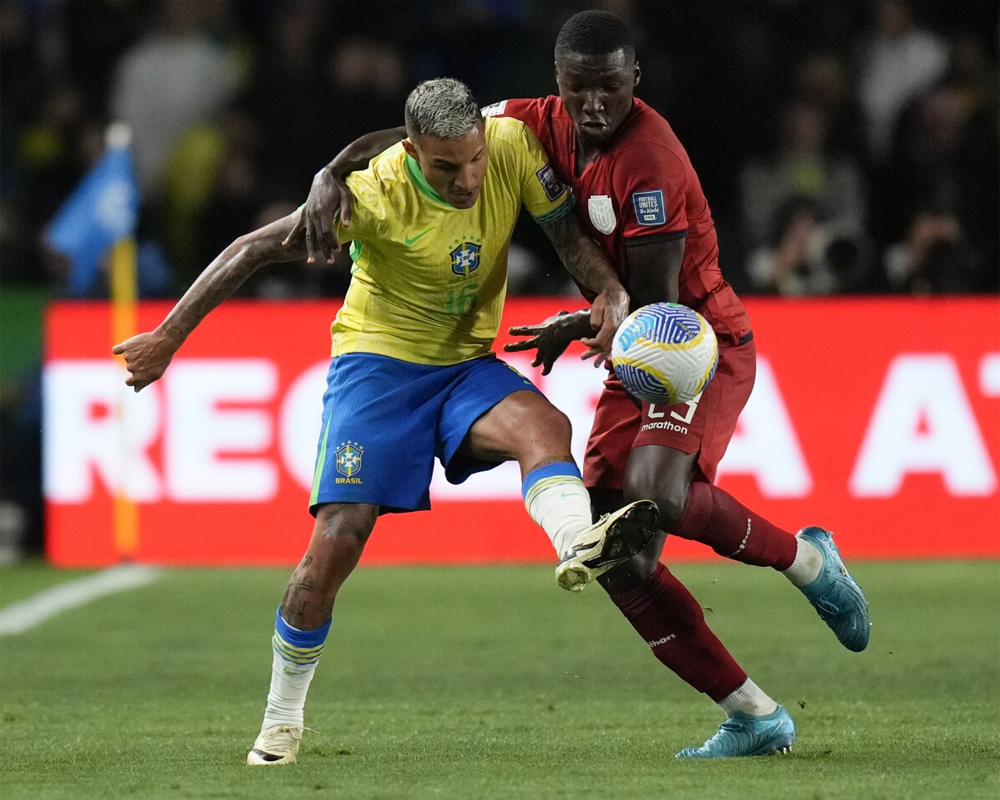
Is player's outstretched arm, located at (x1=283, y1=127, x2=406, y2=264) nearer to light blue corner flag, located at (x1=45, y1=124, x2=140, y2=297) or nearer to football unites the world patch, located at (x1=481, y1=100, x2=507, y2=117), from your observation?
football unites the world patch, located at (x1=481, y1=100, x2=507, y2=117)

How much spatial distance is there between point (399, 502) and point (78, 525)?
20.4 feet

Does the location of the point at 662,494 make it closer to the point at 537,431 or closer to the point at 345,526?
the point at 537,431

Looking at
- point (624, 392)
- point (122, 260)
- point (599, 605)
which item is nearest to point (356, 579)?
point (599, 605)

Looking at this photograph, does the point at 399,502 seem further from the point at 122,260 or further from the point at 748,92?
the point at 748,92

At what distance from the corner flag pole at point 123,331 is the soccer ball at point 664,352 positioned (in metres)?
6.38

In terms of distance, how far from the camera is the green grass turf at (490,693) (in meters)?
5.09

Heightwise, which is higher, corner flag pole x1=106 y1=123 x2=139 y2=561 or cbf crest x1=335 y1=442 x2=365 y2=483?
cbf crest x1=335 y1=442 x2=365 y2=483

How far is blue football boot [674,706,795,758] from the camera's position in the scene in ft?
18.3

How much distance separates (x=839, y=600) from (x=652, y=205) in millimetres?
1418

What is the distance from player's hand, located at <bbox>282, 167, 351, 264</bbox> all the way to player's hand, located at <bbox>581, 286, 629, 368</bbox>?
0.78 m

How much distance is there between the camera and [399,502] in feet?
18.0

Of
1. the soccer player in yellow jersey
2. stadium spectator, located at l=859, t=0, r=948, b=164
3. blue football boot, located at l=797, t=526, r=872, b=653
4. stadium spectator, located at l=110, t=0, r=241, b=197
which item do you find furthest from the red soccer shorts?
stadium spectator, located at l=110, t=0, r=241, b=197

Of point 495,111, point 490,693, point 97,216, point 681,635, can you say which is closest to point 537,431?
point 681,635

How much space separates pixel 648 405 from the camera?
221 inches
